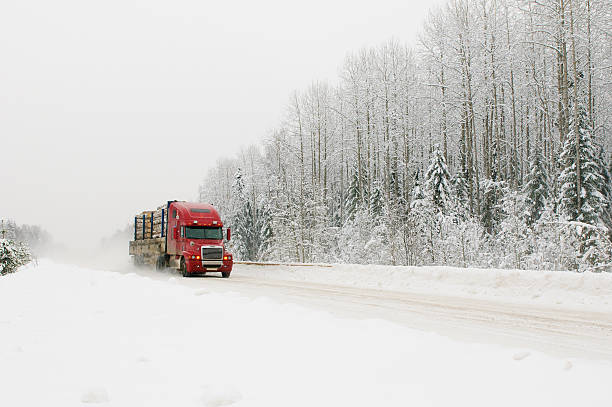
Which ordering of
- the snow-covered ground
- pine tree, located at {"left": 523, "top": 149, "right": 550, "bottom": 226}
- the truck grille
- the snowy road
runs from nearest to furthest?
1. the snow-covered ground
2. the snowy road
3. the truck grille
4. pine tree, located at {"left": 523, "top": 149, "right": 550, "bottom": 226}

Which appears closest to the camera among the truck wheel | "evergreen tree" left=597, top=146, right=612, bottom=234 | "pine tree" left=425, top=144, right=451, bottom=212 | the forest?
the forest

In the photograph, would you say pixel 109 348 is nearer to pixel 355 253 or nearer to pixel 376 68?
pixel 355 253

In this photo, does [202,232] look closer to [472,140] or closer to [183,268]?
[183,268]

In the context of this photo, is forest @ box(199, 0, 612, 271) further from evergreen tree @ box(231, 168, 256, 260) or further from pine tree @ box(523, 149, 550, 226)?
evergreen tree @ box(231, 168, 256, 260)

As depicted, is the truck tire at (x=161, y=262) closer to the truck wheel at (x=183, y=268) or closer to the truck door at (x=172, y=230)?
the truck door at (x=172, y=230)

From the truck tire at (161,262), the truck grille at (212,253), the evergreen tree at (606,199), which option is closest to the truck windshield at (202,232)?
the truck grille at (212,253)

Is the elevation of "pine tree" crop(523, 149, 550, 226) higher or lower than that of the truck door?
higher

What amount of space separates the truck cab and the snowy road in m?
10.1

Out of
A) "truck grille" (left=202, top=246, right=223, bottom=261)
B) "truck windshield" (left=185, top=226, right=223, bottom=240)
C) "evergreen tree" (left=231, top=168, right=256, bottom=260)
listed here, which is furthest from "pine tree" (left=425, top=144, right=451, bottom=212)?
"evergreen tree" (left=231, top=168, right=256, bottom=260)

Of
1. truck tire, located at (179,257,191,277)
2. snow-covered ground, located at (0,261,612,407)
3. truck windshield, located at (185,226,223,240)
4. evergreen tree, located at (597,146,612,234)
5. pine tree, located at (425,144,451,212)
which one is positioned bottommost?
truck tire, located at (179,257,191,277)

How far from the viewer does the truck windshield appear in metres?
22.3

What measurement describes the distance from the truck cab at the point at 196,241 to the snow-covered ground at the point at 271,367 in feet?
50.8

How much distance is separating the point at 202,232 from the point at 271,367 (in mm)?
19162

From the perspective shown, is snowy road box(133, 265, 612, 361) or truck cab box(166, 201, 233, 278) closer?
snowy road box(133, 265, 612, 361)
